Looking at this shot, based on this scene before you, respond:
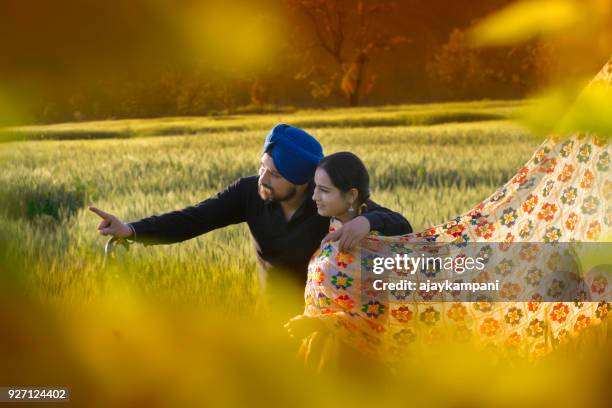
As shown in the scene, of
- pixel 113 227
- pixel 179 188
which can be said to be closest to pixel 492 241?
pixel 113 227

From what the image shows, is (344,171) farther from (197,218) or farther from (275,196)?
(197,218)

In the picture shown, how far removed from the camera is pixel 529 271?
9.00 feet

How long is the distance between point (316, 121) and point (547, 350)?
1018cm

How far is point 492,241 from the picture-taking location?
115 inches

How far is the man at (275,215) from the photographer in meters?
2.81

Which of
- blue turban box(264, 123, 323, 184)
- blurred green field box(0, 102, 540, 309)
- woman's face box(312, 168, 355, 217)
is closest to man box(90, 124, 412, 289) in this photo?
blue turban box(264, 123, 323, 184)

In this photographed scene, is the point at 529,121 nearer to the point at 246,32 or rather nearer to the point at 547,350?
the point at 547,350

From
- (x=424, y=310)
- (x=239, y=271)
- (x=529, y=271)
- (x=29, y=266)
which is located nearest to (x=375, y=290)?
(x=424, y=310)

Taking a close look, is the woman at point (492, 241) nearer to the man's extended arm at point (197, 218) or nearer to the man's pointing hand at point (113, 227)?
the man's extended arm at point (197, 218)

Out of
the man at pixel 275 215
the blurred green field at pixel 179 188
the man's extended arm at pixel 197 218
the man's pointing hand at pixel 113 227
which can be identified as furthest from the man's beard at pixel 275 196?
the blurred green field at pixel 179 188

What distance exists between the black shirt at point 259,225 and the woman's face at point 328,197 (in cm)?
25

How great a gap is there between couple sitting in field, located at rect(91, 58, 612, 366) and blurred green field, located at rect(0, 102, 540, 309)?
412mm

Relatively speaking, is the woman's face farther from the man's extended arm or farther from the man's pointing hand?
the man's pointing hand

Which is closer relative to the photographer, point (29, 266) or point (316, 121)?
point (29, 266)
